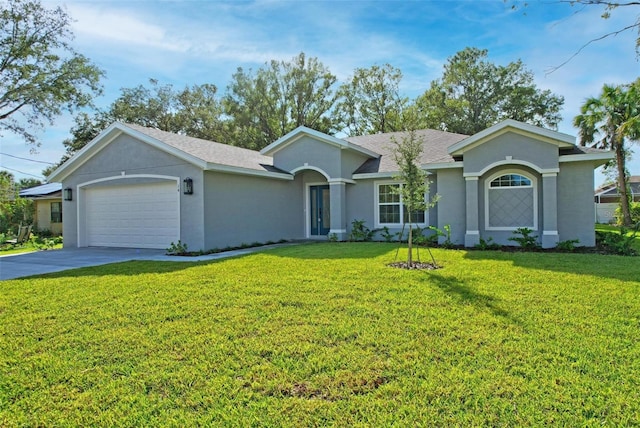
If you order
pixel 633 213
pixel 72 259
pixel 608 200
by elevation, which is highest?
pixel 608 200

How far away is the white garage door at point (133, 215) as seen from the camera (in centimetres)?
1374

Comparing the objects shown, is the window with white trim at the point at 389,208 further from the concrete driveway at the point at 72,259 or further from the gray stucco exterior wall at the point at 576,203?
the concrete driveway at the point at 72,259

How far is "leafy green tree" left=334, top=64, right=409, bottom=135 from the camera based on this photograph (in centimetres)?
3566

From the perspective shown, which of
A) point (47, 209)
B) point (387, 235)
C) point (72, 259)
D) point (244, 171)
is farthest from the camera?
point (47, 209)

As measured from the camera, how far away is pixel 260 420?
10.0 feet

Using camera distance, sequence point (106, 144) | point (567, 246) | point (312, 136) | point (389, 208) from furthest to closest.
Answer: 1. point (312, 136)
2. point (389, 208)
3. point (106, 144)
4. point (567, 246)

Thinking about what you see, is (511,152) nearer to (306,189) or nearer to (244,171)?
(306,189)

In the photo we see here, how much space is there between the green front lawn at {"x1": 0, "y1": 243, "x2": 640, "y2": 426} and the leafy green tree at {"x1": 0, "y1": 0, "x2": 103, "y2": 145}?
21737 mm

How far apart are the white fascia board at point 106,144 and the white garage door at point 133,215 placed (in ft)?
3.86

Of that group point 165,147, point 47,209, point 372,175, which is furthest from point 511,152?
point 47,209

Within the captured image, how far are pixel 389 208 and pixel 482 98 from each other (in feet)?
85.5

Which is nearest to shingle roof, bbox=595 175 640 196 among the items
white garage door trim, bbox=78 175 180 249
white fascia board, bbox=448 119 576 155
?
white fascia board, bbox=448 119 576 155

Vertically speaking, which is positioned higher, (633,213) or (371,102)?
(371,102)

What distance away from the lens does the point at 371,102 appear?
1448 inches
